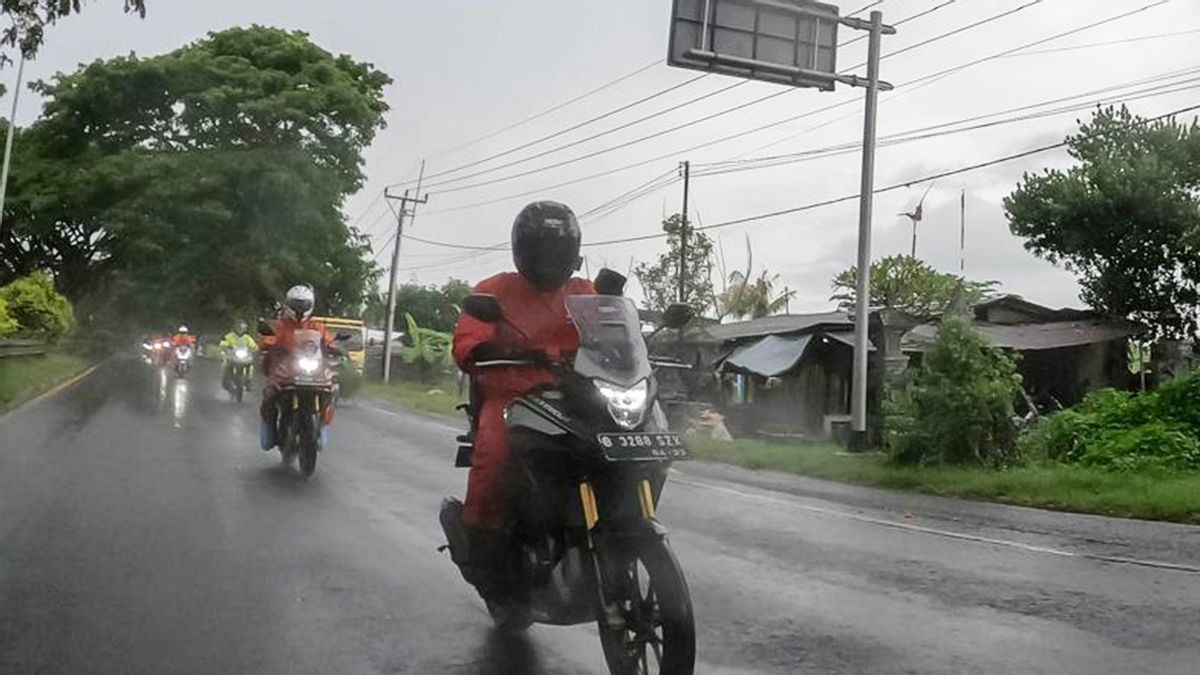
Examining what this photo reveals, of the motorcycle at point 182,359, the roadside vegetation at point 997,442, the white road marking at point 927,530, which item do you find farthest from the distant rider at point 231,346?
the white road marking at point 927,530

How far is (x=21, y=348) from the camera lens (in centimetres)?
2973

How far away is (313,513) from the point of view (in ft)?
31.5

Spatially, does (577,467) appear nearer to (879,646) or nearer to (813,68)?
(879,646)

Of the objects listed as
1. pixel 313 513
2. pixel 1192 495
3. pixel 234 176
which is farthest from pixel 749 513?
pixel 234 176

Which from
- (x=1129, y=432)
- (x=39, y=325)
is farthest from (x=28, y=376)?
(x=1129, y=432)

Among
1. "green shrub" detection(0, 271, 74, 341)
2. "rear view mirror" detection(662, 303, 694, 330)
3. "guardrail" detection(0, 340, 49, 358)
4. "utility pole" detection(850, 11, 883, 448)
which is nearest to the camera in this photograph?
"rear view mirror" detection(662, 303, 694, 330)

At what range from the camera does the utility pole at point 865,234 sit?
753 inches

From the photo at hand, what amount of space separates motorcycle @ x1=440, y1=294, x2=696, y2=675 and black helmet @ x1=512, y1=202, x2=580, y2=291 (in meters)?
0.42

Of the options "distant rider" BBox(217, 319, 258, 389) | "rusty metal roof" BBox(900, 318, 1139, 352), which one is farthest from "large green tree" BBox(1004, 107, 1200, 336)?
"distant rider" BBox(217, 319, 258, 389)

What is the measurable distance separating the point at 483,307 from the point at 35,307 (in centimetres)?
3989

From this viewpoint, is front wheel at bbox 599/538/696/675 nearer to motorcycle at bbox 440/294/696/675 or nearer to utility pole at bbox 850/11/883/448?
motorcycle at bbox 440/294/696/675

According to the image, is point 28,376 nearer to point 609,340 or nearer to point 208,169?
point 208,169

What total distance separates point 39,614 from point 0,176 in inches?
1616

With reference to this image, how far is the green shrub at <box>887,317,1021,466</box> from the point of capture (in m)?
15.8
